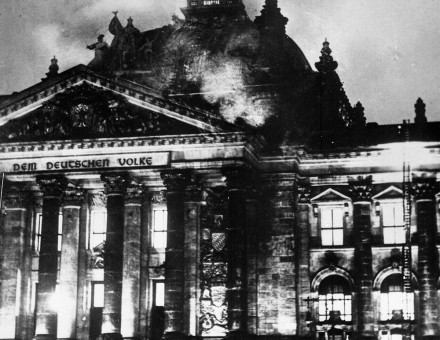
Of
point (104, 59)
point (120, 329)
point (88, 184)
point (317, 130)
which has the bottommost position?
point (120, 329)

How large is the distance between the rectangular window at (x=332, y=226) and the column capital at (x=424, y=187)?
409cm

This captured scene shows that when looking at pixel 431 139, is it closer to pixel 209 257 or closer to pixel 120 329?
pixel 209 257

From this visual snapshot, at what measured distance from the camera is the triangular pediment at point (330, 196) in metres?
47.7

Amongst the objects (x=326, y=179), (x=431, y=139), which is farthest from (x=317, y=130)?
(x=431, y=139)

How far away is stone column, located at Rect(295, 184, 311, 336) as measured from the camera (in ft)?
152

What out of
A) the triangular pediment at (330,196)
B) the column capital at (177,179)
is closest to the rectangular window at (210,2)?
the triangular pediment at (330,196)

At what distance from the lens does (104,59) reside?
5172 centimetres

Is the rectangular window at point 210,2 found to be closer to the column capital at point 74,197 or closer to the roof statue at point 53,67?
the roof statue at point 53,67

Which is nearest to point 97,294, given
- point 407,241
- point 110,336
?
point 110,336

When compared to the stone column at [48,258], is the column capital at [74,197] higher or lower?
higher

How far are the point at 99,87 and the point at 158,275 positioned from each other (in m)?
10.2

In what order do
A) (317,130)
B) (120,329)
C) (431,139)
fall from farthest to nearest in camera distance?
1. (317,130)
2. (431,139)
3. (120,329)

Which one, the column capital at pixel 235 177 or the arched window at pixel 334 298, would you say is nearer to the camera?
the column capital at pixel 235 177

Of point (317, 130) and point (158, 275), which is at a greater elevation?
point (317, 130)
